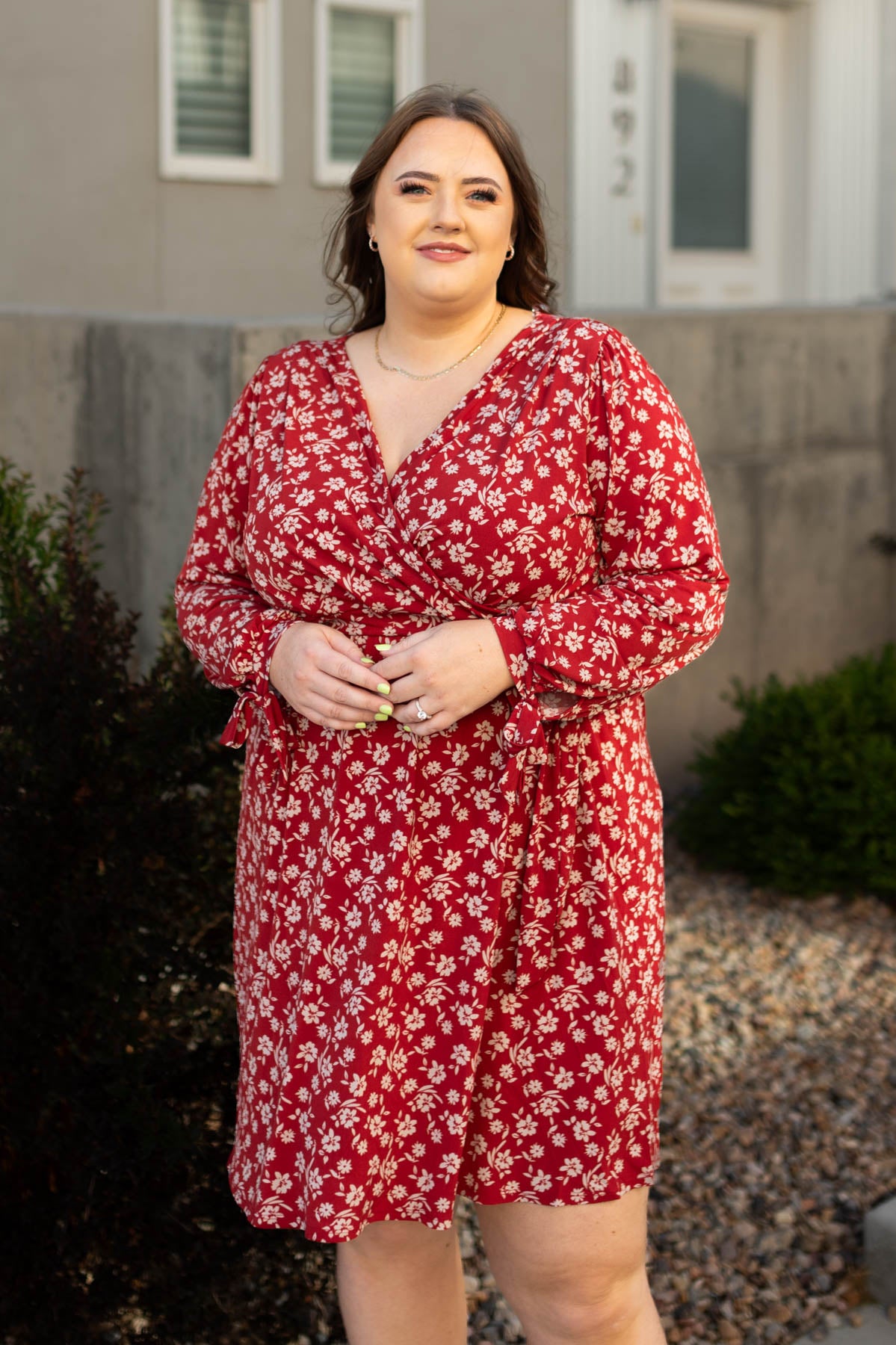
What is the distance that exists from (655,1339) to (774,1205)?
121cm

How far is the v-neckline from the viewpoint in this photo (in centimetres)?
215

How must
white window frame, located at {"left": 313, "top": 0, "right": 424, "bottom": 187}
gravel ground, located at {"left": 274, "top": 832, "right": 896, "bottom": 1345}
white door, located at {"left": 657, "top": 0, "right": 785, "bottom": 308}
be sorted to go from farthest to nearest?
1. white door, located at {"left": 657, "top": 0, "right": 785, "bottom": 308}
2. white window frame, located at {"left": 313, "top": 0, "right": 424, "bottom": 187}
3. gravel ground, located at {"left": 274, "top": 832, "right": 896, "bottom": 1345}

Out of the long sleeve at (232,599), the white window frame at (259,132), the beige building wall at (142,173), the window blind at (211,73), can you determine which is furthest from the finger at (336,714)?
the window blind at (211,73)

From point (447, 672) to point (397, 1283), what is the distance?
90cm

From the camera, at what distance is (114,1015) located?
8.59 ft

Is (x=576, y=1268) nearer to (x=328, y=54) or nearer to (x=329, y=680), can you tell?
(x=329, y=680)

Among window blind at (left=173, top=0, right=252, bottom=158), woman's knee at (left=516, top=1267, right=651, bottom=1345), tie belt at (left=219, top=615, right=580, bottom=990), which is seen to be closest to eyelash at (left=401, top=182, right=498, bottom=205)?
tie belt at (left=219, top=615, right=580, bottom=990)

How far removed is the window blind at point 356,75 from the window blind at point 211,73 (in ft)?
1.57

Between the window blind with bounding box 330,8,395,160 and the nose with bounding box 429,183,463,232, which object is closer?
the nose with bounding box 429,183,463,232

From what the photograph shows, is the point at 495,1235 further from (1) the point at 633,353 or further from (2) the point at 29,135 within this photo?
(2) the point at 29,135

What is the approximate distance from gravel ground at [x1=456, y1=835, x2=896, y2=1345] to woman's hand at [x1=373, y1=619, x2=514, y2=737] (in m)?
1.50

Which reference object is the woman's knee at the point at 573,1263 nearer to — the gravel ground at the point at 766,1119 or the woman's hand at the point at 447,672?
the woman's hand at the point at 447,672

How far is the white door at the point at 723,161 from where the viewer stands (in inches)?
376

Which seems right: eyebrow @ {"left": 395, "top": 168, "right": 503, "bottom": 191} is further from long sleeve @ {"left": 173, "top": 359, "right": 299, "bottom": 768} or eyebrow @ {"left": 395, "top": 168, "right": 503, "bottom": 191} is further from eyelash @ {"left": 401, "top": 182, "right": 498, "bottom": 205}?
long sleeve @ {"left": 173, "top": 359, "right": 299, "bottom": 768}
